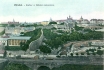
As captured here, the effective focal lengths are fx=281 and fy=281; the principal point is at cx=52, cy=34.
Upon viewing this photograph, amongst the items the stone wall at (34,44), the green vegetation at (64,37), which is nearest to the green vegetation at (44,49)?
the stone wall at (34,44)

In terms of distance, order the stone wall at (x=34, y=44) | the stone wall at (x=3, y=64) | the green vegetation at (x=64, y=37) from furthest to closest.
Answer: the green vegetation at (x=64, y=37) < the stone wall at (x=34, y=44) < the stone wall at (x=3, y=64)

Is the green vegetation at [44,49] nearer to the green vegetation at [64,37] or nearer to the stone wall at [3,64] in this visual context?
the green vegetation at [64,37]

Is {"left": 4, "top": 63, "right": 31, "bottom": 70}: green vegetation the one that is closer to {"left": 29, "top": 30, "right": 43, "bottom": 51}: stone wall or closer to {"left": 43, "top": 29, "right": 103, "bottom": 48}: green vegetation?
{"left": 29, "top": 30, "right": 43, "bottom": 51}: stone wall

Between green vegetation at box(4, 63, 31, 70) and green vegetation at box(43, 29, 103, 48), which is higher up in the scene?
green vegetation at box(43, 29, 103, 48)

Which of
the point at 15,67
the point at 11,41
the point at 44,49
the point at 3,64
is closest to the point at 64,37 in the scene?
the point at 44,49

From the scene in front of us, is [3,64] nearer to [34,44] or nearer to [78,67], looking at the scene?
[34,44]

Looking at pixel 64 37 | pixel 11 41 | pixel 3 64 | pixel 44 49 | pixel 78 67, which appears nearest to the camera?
pixel 3 64

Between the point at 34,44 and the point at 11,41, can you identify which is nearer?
the point at 34,44

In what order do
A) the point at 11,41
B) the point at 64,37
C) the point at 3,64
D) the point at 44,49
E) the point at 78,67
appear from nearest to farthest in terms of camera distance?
the point at 3,64 → the point at 78,67 → the point at 44,49 → the point at 11,41 → the point at 64,37

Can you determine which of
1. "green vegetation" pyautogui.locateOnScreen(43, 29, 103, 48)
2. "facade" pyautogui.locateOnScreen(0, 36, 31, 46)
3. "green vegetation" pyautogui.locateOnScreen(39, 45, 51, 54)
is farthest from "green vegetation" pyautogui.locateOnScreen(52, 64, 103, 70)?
"facade" pyautogui.locateOnScreen(0, 36, 31, 46)

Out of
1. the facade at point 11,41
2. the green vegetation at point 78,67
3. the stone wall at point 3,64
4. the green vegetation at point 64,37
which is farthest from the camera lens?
the green vegetation at point 64,37

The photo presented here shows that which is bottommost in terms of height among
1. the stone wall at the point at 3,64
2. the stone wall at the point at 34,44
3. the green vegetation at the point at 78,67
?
the green vegetation at the point at 78,67

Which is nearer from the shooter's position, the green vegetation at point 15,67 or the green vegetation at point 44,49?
the green vegetation at point 15,67
